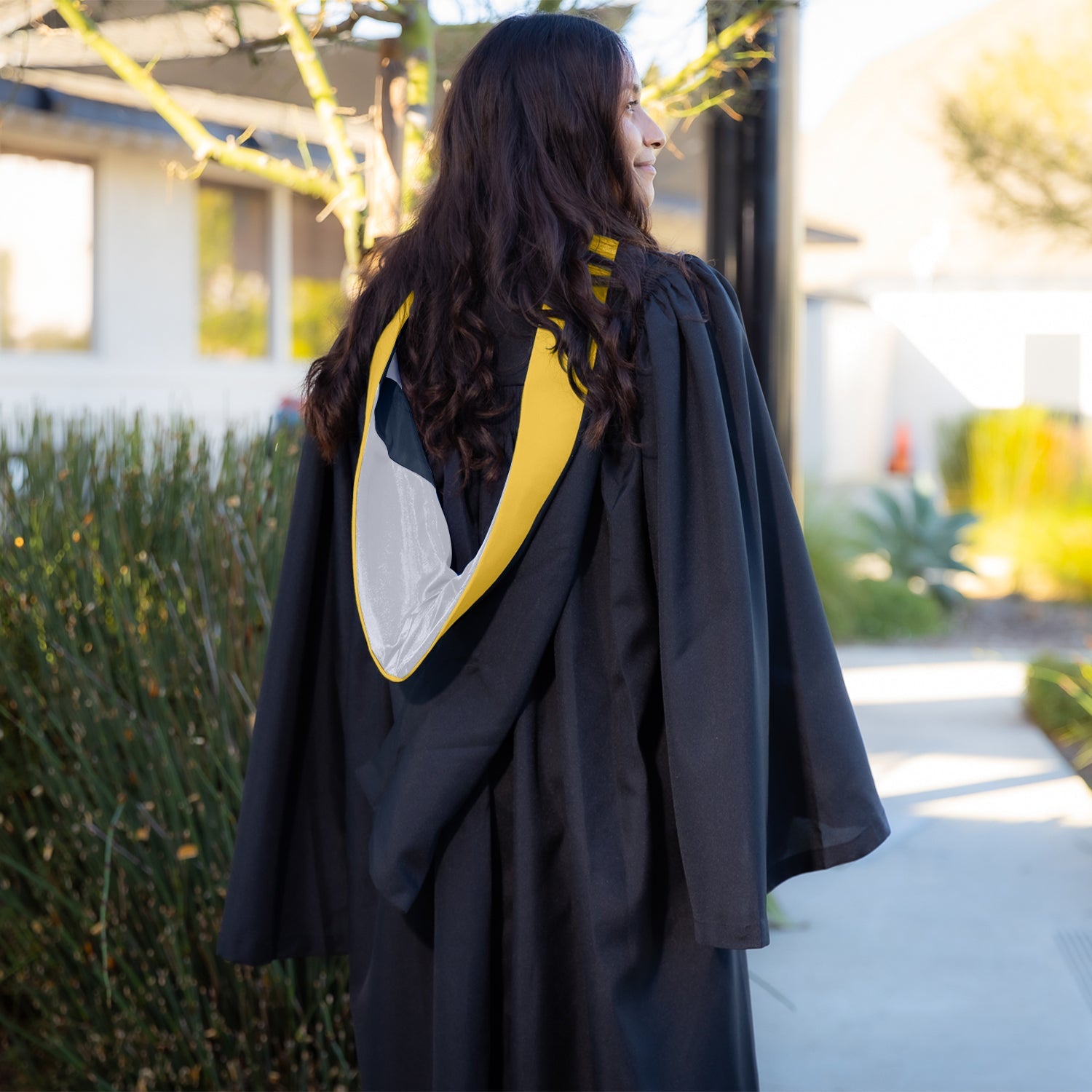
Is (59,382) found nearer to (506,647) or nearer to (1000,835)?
(1000,835)

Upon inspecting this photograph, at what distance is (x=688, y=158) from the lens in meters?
4.72

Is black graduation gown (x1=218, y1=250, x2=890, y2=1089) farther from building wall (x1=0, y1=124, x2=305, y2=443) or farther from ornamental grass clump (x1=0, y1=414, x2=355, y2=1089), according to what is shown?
building wall (x1=0, y1=124, x2=305, y2=443)

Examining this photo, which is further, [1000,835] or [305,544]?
[1000,835]

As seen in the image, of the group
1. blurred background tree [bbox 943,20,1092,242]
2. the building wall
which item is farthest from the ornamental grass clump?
blurred background tree [bbox 943,20,1092,242]

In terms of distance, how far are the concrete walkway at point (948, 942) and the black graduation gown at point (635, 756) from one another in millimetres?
912

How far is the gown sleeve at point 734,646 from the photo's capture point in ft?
5.08

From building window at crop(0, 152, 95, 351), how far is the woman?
27.8 ft

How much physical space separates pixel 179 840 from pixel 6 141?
26.5ft

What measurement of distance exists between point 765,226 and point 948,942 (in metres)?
1.87

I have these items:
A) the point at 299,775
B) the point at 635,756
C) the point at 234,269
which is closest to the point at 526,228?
the point at 635,756

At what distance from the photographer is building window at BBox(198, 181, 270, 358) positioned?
35.5 feet

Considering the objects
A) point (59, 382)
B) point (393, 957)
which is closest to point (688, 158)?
point (393, 957)

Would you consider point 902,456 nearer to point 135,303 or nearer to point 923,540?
point 923,540

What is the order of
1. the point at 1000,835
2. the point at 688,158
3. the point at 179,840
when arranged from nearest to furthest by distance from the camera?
the point at 179,840 → the point at 1000,835 → the point at 688,158
